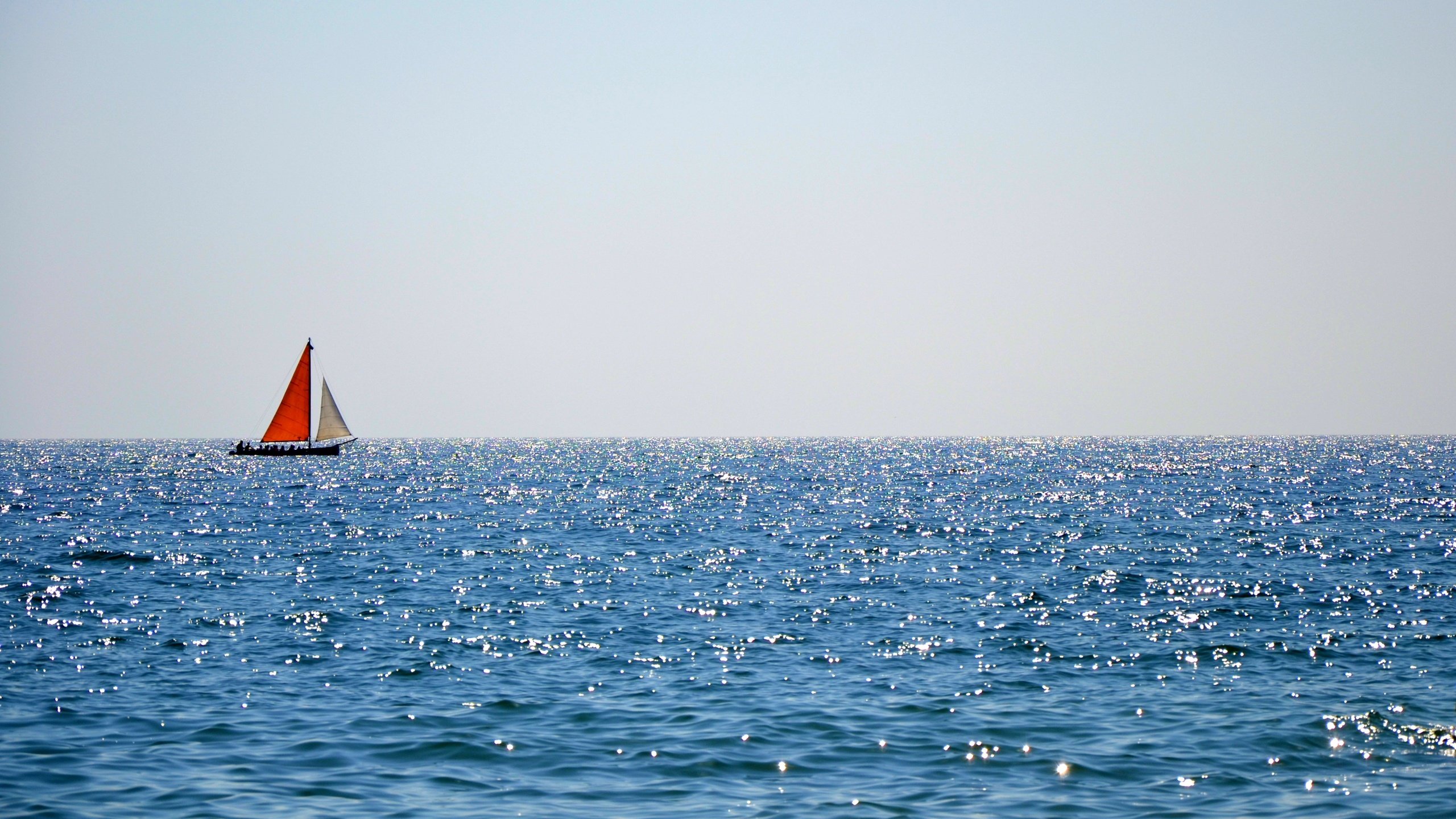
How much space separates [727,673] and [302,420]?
129 m

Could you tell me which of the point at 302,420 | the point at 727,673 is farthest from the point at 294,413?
the point at 727,673

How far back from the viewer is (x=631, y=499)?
85.3 m

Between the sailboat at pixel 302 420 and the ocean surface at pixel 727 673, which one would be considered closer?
the ocean surface at pixel 727 673

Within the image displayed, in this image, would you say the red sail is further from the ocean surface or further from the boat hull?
the ocean surface

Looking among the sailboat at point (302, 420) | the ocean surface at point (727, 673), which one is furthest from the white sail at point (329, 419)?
the ocean surface at point (727, 673)

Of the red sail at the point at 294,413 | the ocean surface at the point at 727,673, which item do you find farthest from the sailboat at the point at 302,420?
the ocean surface at the point at 727,673

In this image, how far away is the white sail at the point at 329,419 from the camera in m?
145

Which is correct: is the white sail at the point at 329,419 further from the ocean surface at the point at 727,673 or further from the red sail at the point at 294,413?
the ocean surface at the point at 727,673

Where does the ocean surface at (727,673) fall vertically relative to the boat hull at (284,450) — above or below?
below

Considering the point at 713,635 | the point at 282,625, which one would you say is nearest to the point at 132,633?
the point at 282,625

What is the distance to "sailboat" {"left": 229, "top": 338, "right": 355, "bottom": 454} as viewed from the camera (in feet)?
452

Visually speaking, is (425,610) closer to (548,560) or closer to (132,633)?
(132,633)

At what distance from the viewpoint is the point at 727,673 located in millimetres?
23094

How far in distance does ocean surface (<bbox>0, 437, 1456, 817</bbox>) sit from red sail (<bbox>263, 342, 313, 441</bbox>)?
279 feet
